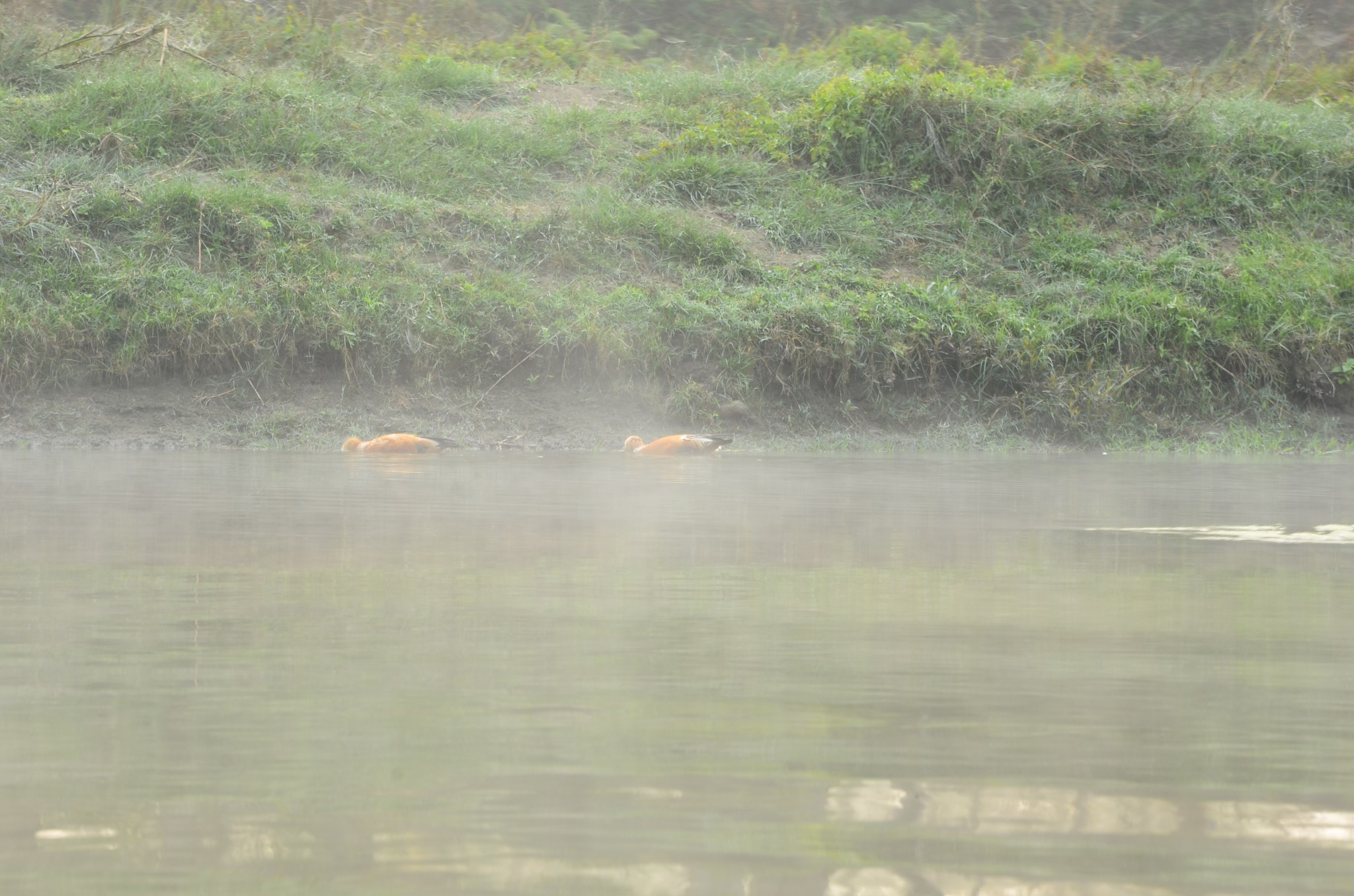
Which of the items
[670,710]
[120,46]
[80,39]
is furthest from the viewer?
[80,39]

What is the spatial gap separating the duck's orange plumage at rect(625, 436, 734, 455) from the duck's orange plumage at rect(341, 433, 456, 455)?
4.15 feet

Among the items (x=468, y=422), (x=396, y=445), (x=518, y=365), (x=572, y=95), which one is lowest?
(x=468, y=422)

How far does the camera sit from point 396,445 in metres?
9.48

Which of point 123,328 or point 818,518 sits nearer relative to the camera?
point 818,518

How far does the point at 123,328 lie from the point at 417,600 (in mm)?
7928

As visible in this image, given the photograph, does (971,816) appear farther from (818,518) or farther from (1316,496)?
(1316,496)

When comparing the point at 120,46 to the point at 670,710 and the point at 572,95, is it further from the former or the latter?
the point at 670,710

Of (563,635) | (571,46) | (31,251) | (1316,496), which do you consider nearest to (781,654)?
(563,635)

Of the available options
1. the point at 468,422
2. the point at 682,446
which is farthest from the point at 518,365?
the point at 682,446

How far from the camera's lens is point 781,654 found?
9.31 ft

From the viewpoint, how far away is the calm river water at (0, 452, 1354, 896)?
5.48 feet

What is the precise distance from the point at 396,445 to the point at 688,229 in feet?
12.8

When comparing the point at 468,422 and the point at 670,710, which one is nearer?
the point at 670,710

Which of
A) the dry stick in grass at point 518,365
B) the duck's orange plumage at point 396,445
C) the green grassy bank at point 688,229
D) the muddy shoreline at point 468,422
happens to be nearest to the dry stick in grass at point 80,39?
the green grassy bank at point 688,229
